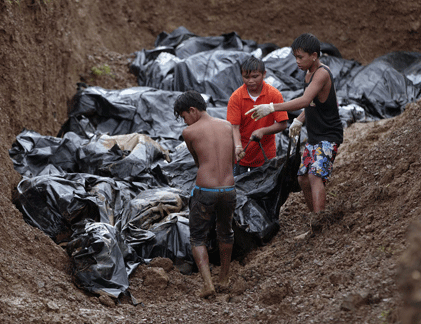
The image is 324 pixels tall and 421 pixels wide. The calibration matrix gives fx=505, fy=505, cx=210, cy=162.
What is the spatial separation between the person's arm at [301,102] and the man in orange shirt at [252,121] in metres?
0.56

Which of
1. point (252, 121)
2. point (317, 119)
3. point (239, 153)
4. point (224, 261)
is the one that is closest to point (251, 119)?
point (252, 121)

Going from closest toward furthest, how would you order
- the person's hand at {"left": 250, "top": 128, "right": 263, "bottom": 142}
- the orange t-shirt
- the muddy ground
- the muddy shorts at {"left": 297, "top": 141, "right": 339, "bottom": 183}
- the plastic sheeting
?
the muddy ground < the muddy shorts at {"left": 297, "top": 141, "right": 339, "bottom": 183} < the person's hand at {"left": 250, "top": 128, "right": 263, "bottom": 142} < the orange t-shirt < the plastic sheeting

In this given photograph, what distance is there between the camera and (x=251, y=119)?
4.54 meters

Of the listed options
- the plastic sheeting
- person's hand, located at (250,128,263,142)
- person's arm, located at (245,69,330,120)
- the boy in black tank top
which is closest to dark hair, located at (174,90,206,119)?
person's arm, located at (245,69,330,120)

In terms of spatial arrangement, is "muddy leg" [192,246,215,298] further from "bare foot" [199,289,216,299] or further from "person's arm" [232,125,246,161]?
"person's arm" [232,125,246,161]

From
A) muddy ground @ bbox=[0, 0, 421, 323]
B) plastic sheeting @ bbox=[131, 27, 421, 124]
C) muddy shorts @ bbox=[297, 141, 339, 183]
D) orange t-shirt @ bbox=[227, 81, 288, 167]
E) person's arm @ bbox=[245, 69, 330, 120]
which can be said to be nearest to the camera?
muddy ground @ bbox=[0, 0, 421, 323]

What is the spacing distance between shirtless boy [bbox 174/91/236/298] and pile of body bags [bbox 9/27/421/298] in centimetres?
57

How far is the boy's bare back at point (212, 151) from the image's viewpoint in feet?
11.6

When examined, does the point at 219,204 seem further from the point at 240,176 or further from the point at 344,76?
the point at 344,76

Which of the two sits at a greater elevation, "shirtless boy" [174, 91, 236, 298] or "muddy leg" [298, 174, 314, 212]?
"shirtless boy" [174, 91, 236, 298]

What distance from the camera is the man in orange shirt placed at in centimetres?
430

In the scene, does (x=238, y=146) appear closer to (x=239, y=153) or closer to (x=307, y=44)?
(x=239, y=153)

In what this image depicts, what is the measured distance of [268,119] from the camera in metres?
4.53

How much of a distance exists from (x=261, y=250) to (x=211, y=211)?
0.94 metres
